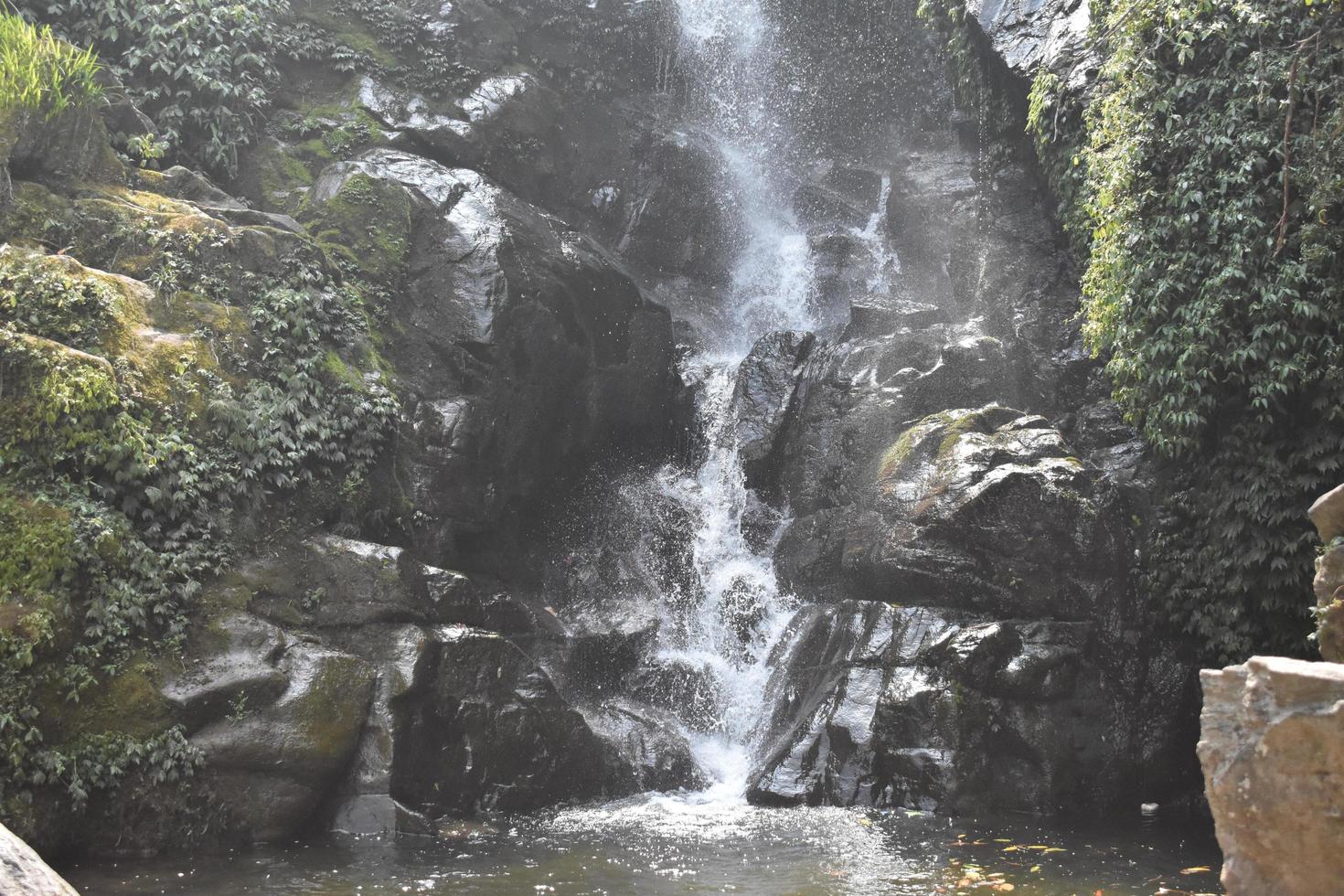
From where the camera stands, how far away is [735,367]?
1770 cm

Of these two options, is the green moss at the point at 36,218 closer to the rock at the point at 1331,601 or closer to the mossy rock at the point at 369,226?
the mossy rock at the point at 369,226

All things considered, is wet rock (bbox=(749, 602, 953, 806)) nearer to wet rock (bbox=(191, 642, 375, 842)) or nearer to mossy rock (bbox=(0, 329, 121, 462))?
wet rock (bbox=(191, 642, 375, 842))

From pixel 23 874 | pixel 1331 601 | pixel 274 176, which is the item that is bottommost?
pixel 23 874

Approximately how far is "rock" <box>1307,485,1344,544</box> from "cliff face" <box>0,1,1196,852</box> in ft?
16.7

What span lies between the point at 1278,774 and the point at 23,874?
15.8 ft

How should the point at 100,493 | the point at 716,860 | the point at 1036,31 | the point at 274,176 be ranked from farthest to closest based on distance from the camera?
the point at 1036,31 < the point at 274,176 < the point at 100,493 < the point at 716,860

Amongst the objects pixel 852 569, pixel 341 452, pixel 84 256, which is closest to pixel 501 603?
pixel 341 452

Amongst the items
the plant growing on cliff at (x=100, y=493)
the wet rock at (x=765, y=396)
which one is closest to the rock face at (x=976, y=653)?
the wet rock at (x=765, y=396)

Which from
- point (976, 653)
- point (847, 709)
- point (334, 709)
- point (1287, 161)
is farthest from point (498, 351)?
point (1287, 161)

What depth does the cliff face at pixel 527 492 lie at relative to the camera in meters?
9.00

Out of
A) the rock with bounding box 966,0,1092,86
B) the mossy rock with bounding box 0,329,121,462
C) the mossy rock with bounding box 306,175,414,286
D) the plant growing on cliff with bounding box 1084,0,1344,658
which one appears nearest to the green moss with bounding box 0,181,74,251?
the mossy rock with bounding box 0,329,121,462

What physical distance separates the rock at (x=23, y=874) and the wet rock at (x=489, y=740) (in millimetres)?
5275

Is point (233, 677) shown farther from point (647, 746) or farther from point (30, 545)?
point (647, 746)

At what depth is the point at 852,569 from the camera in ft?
39.4
